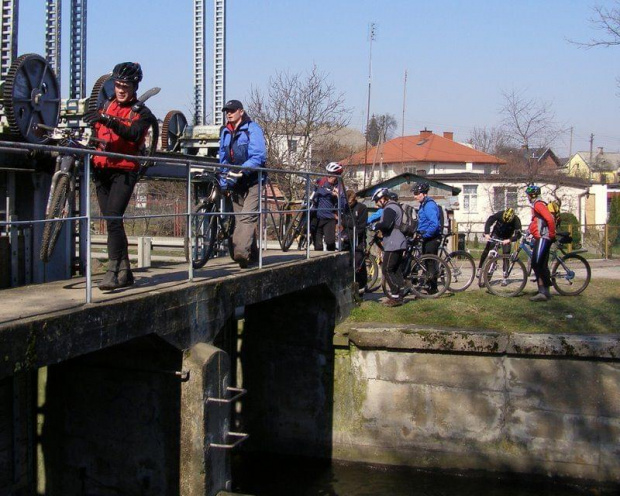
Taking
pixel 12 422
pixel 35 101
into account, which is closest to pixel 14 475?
pixel 12 422

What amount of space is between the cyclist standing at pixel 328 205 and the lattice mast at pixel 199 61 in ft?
7.21

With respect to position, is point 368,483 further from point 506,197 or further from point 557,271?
point 506,197

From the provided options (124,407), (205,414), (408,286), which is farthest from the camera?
(408,286)

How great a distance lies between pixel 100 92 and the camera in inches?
380

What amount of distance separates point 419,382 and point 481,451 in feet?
4.17

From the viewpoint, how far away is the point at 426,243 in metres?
14.3

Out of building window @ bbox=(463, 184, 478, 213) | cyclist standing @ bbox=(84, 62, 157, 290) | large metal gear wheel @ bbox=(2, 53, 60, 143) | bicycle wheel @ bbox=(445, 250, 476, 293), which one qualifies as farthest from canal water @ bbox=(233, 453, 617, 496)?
building window @ bbox=(463, 184, 478, 213)

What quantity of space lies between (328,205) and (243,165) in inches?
153

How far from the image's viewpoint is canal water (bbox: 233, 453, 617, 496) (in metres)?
11.5

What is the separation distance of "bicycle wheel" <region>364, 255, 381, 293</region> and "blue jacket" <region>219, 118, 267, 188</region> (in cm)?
536

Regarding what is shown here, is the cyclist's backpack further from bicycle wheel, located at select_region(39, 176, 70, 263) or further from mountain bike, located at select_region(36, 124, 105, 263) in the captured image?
bicycle wheel, located at select_region(39, 176, 70, 263)

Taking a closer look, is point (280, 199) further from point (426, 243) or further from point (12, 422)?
point (12, 422)

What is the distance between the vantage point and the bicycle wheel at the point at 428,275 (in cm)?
1402

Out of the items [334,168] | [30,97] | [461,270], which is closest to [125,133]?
[30,97]
